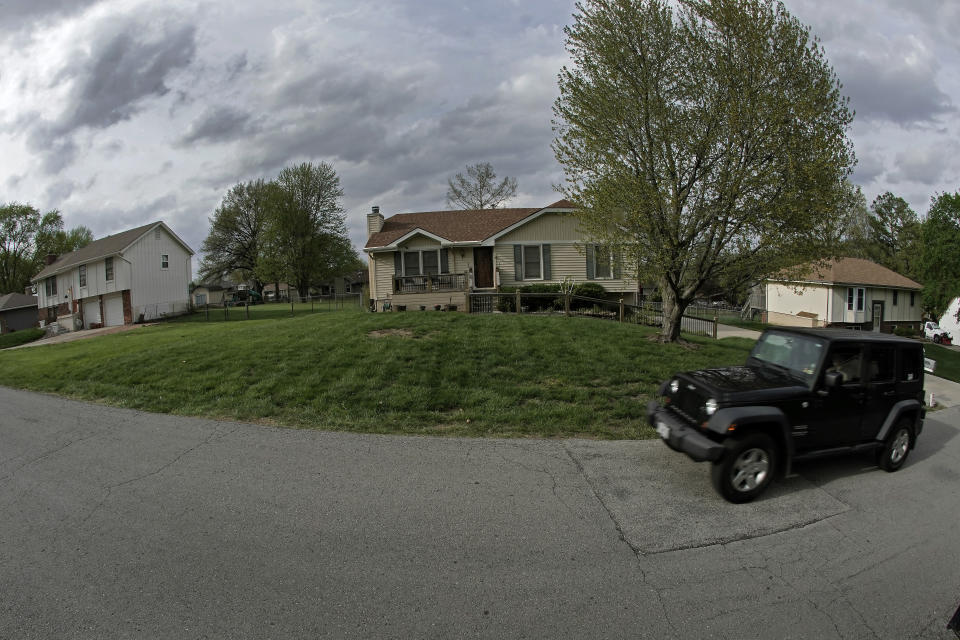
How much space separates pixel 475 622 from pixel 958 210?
138 ft

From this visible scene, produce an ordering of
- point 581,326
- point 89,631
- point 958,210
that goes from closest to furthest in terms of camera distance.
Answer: point 89,631, point 581,326, point 958,210

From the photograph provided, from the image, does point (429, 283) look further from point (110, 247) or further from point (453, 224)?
point (110, 247)

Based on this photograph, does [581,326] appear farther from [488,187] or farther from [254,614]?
[488,187]

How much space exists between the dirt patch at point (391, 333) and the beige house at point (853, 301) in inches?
1073

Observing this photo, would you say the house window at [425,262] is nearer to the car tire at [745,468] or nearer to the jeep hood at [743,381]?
the jeep hood at [743,381]

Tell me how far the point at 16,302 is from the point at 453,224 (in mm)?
45542

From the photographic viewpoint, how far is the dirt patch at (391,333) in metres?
12.6

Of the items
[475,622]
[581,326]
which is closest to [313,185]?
[581,326]

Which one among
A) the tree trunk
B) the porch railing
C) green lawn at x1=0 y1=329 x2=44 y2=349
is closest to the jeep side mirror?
the tree trunk

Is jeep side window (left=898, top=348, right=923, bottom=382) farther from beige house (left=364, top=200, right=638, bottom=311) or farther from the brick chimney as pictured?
the brick chimney

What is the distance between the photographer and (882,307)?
3422cm

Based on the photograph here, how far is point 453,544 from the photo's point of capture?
4.07 metres

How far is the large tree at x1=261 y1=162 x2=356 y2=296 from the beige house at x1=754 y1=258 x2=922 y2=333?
39654mm

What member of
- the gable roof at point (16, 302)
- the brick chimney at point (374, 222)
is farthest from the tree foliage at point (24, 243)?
the brick chimney at point (374, 222)
